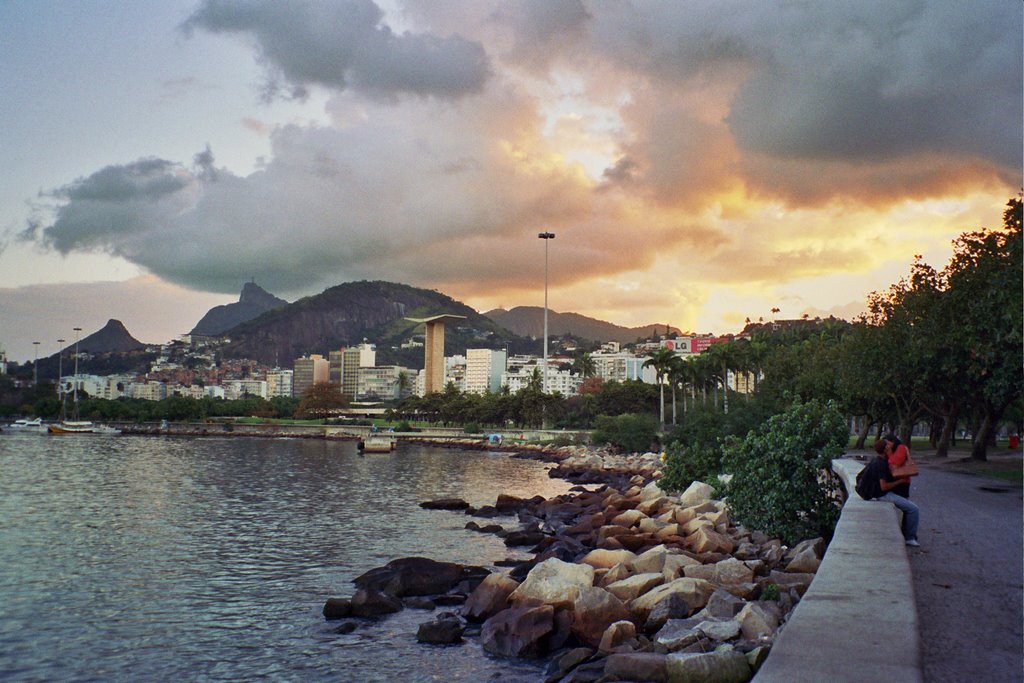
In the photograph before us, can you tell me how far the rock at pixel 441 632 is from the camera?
1502cm

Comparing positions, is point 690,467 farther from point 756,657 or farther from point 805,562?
point 756,657

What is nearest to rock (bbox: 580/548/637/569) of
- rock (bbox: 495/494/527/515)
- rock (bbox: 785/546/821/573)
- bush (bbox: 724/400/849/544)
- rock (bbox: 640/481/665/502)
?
bush (bbox: 724/400/849/544)

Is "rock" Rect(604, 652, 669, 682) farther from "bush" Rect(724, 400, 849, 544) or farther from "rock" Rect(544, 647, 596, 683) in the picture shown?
"bush" Rect(724, 400, 849, 544)

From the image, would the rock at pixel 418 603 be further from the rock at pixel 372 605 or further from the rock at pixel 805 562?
the rock at pixel 805 562

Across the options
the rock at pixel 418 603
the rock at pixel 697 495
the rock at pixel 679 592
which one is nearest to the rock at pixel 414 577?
the rock at pixel 418 603

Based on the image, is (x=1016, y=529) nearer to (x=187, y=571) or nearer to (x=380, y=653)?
(x=380, y=653)

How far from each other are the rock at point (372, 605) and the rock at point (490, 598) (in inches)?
68.6

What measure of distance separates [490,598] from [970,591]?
30.0 ft

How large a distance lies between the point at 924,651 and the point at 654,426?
69.0 metres

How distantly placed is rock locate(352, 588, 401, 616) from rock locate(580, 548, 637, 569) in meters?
4.32

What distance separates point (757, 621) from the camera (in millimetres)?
10719

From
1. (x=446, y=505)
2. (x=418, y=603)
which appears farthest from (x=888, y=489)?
(x=446, y=505)

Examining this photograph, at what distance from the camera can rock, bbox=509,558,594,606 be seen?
565 inches

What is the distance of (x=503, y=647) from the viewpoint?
14.2 m
